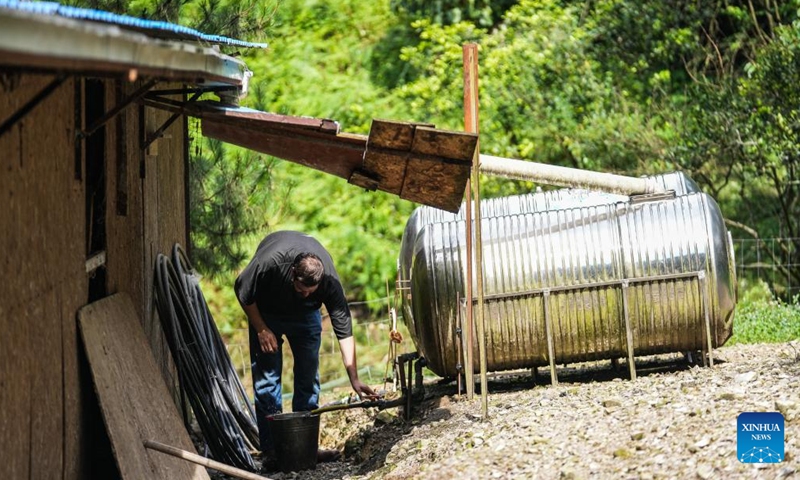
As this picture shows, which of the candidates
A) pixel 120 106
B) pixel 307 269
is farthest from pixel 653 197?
pixel 120 106

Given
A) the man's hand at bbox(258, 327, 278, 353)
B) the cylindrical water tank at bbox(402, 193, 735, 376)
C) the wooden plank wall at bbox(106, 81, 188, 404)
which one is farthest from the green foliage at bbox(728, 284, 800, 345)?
the wooden plank wall at bbox(106, 81, 188, 404)

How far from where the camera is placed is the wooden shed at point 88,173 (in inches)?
189

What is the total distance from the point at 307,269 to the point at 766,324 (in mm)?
6321

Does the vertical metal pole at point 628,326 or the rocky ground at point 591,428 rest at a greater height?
the vertical metal pole at point 628,326

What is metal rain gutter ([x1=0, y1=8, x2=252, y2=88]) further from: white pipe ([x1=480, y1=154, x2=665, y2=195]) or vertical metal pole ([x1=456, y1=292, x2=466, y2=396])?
vertical metal pole ([x1=456, y1=292, x2=466, y2=396])

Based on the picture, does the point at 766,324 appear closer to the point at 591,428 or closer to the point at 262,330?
the point at 591,428

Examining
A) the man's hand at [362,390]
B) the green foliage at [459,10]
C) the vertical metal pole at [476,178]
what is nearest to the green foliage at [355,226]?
the green foliage at [459,10]

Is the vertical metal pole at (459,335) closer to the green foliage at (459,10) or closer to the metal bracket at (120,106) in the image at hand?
the metal bracket at (120,106)

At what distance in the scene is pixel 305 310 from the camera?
10.1 meters

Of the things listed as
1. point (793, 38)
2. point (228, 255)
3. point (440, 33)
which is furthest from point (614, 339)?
point (440, 33)

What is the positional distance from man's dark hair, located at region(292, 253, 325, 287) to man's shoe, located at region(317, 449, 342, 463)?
5.45ft

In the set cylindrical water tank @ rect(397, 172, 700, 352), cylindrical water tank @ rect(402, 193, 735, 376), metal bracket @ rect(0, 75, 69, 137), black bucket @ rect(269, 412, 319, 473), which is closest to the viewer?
metal bracket @ rect(0, 75, 69, 137)

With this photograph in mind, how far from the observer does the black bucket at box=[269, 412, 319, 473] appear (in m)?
9.55

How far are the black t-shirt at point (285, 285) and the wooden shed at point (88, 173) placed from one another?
0.87m
